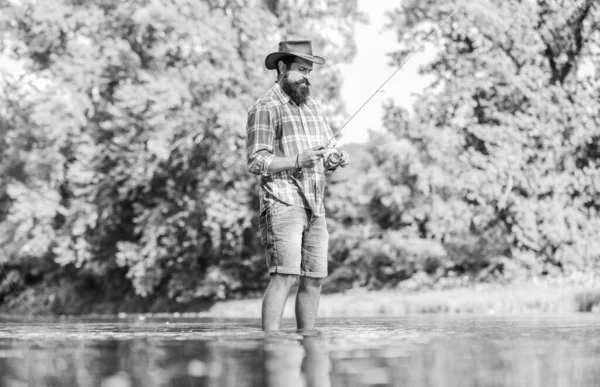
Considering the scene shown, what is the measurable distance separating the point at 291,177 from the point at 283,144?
242 millimetres

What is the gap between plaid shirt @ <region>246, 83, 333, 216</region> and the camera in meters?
7.07

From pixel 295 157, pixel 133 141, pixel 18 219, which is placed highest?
pixel 133 141

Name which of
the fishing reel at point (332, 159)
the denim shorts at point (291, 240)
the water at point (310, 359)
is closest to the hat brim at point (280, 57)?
the fishing reel at point (332, 159)

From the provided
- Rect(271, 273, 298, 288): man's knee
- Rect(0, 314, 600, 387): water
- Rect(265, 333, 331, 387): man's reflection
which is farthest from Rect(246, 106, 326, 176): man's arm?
Rect(265, 333, 331, 387): man's reflection

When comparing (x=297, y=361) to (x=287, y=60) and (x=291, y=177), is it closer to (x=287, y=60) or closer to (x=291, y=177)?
(x=291, y=177)

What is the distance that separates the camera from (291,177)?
7.12m

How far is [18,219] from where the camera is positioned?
2711cm

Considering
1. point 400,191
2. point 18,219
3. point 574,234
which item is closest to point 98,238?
point 18,219

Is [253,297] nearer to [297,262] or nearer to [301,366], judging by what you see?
[297,262]

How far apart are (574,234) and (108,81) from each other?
1207 centimetres

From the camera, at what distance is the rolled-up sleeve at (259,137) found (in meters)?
7.02

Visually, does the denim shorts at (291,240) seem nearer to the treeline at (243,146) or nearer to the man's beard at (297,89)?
the man's beard at (297,89)

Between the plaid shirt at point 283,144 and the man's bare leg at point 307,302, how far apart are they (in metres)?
0.47

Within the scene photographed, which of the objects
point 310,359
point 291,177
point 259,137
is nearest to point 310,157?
point 291,177
